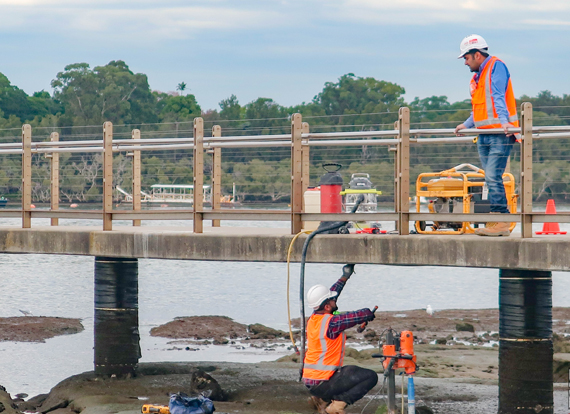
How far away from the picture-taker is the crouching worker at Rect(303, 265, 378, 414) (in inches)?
378

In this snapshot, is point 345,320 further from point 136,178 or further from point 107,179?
point 136,178

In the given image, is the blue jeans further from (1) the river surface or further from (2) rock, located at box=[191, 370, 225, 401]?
(1) the river surface

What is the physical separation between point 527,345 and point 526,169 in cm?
217

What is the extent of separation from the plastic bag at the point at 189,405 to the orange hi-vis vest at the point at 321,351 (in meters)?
1.38

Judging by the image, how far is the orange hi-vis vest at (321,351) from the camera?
9.58m

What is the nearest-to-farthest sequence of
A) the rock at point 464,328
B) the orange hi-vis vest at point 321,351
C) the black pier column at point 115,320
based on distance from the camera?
the orange hi-vis vest at point 321,351
the black pier column at point 115,320
the rock at point 464,328

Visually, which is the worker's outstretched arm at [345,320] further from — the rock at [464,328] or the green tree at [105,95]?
the green tree at [105,95]

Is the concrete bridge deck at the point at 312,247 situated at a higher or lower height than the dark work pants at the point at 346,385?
higher

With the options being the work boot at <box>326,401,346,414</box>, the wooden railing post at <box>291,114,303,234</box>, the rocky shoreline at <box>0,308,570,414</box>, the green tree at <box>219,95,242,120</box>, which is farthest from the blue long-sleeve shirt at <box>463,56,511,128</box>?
the green tree at <box>219,95,242,120</box>

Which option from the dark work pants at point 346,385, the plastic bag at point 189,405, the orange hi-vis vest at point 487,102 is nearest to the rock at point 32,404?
the plastic bag at point 189,405

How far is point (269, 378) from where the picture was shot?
46.9 feet

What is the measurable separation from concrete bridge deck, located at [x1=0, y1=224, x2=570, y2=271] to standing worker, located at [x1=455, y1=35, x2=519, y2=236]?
0.41m

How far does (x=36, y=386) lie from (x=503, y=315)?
31.4 ft

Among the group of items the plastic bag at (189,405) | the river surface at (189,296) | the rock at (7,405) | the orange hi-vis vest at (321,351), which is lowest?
the river surface at (189,296)
